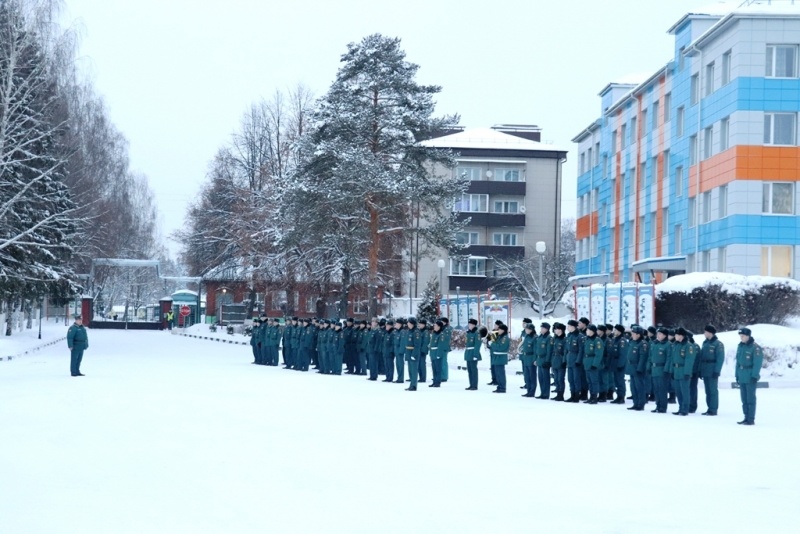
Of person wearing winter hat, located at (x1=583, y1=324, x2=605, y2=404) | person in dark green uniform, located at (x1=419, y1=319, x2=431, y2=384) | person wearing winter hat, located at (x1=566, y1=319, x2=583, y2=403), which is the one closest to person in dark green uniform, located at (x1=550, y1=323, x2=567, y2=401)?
person wearing winter hat, located at (x1=566, y1=319, x2=583, y2=403)

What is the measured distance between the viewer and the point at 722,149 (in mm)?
47344

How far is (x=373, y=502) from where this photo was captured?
34.3ft

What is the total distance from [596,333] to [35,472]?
14.4 meters

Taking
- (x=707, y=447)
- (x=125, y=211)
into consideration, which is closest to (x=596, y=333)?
(x=707, y=447)

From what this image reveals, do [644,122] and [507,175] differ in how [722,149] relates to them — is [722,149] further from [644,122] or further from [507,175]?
[507,175]

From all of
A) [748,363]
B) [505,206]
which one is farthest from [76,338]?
[505,206]

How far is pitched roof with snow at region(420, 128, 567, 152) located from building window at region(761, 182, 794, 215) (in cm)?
4716

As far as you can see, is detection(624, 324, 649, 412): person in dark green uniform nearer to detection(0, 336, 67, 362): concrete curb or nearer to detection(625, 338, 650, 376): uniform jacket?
detection(625, 338, 650, 376): uniform jacket

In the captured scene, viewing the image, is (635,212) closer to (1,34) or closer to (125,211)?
(1,34)

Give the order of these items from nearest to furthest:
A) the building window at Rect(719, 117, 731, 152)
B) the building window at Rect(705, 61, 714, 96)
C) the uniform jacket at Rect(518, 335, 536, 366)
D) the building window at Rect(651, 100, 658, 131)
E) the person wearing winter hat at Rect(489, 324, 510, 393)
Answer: the uniform jacket at Rect(518, 335, 536, 366), the person wearing winter hat at Rect(489, 324, 510, 393), the building window at Rect(719, 117, 731, 152), the building window at Rect(705, 61, 714, 96), the building window at Rect(651, 100, 658, 131)

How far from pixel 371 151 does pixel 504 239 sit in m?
45.4

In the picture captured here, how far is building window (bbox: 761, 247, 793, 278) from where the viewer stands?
1796 inches

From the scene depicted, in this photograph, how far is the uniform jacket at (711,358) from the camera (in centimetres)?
2119

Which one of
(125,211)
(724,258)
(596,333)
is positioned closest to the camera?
(596,333)
